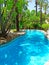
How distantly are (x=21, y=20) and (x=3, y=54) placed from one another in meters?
18.1

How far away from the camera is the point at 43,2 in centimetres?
3100

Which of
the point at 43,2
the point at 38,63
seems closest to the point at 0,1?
the point at 38,63

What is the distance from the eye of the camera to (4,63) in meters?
8.30

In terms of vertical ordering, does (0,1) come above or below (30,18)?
above

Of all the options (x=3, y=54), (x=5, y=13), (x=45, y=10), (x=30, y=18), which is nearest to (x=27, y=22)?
(x=30, y=18)

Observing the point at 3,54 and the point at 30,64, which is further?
the point at 3,54

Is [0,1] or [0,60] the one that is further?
[0,1]

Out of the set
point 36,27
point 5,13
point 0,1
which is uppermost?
point 0,1

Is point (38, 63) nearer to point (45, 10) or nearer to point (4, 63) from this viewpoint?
point (4, 63)

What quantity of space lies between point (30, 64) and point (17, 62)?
2.51 ft

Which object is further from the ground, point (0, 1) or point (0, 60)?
point (0, 1)

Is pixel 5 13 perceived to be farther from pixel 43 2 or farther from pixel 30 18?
pixel 43 2

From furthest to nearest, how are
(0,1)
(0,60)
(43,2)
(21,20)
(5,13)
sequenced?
(43,2)
(21,20)
(5,13)
(0,1)
(0,60)

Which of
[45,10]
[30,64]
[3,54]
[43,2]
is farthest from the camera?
[45,10]
